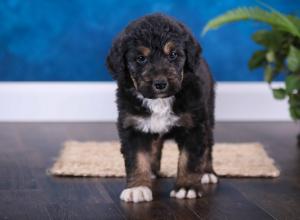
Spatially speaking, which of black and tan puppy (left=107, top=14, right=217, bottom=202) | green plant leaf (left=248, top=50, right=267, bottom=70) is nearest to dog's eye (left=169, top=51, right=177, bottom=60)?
black and tan puppy (left=107, top=14, right=217, bottom=202)

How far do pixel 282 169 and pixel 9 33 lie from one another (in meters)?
2.62

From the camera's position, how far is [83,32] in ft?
18.7

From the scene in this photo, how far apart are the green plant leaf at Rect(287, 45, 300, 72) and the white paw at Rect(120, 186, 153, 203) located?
6.08 ft

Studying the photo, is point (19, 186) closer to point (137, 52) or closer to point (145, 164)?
point (145, 164)

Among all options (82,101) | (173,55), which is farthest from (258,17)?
(82,101)

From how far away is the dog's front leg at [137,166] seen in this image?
10.5 ft

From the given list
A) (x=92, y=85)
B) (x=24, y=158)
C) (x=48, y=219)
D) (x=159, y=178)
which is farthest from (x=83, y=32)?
(x=48, y=219)

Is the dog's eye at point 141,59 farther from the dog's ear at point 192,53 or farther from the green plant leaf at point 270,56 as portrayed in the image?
the green plant leaf at point 270,56

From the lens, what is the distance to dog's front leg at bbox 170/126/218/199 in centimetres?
322

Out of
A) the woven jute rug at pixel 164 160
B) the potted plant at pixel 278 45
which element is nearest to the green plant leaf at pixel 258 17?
the potted plant at pixel 278 45

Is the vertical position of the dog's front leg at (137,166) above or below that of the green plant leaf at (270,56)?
below

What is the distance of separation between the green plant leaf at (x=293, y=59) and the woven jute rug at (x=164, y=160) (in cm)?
56

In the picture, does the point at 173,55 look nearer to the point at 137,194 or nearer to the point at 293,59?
the point at 137,194

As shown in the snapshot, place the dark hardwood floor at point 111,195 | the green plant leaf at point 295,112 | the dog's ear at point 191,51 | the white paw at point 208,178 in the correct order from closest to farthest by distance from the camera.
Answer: the dark hardwood floor at point 111,195 → the dog's ear at point 191,51 → the white paw at point 208,178 → the green plant leaf at point 295,112
